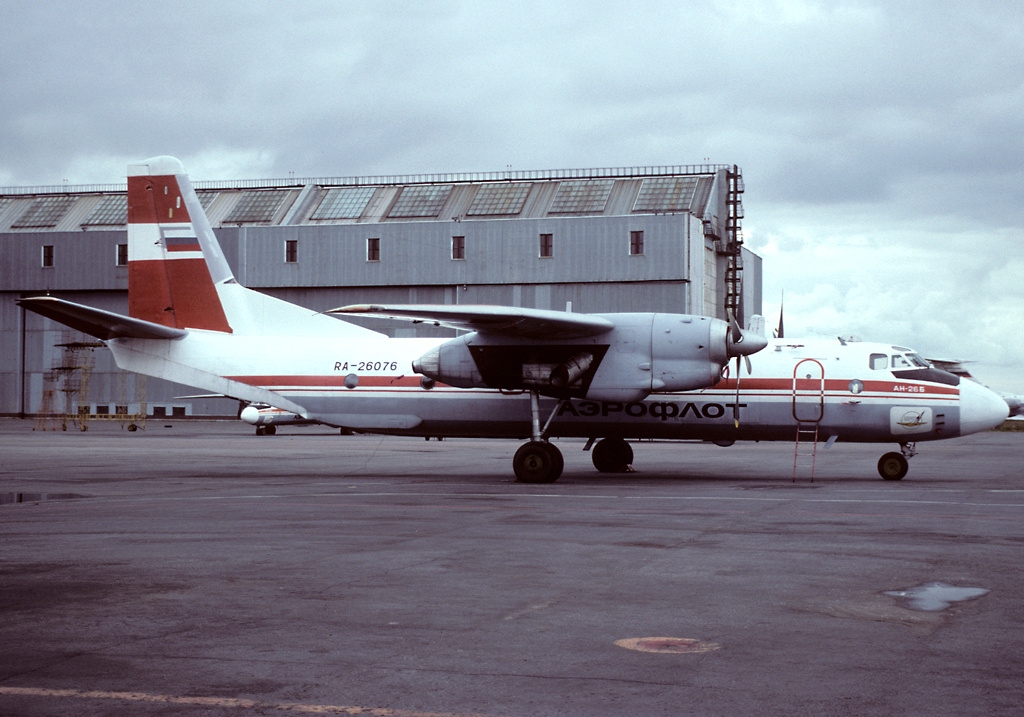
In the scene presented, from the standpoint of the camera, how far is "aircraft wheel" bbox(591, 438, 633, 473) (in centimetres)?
2694

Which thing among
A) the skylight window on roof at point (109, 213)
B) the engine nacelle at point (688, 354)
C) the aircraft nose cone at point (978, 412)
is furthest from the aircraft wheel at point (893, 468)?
the skylight window on roof at point (109, 213)

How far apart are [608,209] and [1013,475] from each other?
4615 cm

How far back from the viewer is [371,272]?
72.4 metres

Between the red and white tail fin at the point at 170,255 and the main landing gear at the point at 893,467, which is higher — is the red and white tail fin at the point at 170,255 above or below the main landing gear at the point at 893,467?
above

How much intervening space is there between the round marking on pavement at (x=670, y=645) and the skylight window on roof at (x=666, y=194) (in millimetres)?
63319

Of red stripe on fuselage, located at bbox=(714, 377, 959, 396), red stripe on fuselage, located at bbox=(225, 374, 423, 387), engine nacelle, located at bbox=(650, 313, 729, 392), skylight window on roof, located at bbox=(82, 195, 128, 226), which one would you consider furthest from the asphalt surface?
skylight window on roof, located at bbox=(82, 195, 128, 226)

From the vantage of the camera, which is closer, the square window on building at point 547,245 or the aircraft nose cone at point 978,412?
the aircraft nose cone at point 978,412

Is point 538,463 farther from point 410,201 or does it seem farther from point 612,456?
point 410,201

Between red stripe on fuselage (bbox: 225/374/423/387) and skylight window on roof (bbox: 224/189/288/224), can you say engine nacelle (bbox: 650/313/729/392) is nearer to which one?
red stripe on fuselage (bbox: 225/374/423/387)

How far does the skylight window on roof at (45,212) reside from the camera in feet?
266

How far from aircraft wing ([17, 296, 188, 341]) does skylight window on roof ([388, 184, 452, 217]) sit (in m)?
48.1

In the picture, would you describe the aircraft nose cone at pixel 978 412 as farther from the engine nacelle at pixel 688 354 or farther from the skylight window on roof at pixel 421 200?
the skylight window on roof at pixel 421 200

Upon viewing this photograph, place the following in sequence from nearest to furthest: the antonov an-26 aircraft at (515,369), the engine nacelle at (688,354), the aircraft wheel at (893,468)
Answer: the engine nacelle at (688,354) → the antonov an-26 aircraft at (515,369) → the aircraft wheel at (893,468)

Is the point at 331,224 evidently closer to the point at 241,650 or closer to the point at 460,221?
the point at 460,221
